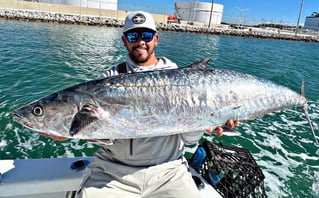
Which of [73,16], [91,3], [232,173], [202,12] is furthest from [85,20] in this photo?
[232,173]

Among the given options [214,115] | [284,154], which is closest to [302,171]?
[284,154]

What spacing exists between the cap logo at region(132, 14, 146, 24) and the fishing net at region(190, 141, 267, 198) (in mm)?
1982

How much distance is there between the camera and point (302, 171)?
5145 mm

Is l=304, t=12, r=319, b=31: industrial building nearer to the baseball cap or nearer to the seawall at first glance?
the seawall

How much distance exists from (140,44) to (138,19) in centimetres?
28

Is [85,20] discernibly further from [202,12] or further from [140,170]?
[140,170]

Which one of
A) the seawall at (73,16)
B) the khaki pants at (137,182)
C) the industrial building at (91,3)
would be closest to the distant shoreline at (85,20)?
the seawall at (73,16)

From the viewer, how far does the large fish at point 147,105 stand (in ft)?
7.04

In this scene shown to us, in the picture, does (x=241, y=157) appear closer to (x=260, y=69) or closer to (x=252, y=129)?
(x=252, y=129)

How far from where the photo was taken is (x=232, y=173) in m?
3.19

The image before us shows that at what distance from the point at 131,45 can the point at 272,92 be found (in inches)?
68.1

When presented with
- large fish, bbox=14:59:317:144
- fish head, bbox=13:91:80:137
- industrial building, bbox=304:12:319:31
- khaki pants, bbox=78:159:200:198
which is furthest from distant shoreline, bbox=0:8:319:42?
khaki pants, bbox=78:159:200:198

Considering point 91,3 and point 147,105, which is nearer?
point 147,105

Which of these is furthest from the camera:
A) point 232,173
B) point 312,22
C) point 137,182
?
point 312,22
